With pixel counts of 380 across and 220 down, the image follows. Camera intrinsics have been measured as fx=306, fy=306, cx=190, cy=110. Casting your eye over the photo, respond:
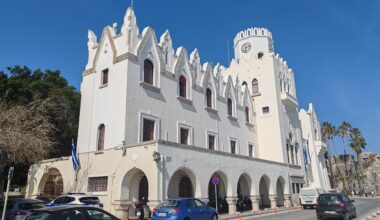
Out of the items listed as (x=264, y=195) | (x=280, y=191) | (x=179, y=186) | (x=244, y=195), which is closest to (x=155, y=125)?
(x=179, y=186)

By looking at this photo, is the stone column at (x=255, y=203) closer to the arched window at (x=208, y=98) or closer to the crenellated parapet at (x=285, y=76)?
the arched window at (x=208, y=98)

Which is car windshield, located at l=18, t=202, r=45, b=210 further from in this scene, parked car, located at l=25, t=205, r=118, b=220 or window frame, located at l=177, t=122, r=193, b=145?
window frame, located at l=177, t=122, r=193, b=145

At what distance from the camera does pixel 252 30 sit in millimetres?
40688

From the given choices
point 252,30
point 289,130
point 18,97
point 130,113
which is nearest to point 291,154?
point 289,130

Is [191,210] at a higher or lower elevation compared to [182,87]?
lower

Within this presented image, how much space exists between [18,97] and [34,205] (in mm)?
13453

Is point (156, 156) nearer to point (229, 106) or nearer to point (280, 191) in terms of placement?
point (229, 106)

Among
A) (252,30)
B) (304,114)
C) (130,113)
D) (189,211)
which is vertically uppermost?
(252,30)

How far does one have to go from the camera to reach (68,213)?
7.54 metres

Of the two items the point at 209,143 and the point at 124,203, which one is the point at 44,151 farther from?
the point at 209,143

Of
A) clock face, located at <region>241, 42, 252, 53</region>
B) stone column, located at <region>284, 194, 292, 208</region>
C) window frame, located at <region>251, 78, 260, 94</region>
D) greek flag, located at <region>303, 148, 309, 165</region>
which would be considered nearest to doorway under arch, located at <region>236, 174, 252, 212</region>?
stone column, located at <region>284, 194, 292, 208</region>

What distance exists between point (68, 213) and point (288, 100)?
31.5 meters

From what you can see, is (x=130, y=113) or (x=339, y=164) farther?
(x=339, y=164)

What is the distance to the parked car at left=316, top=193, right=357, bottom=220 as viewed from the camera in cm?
1506
